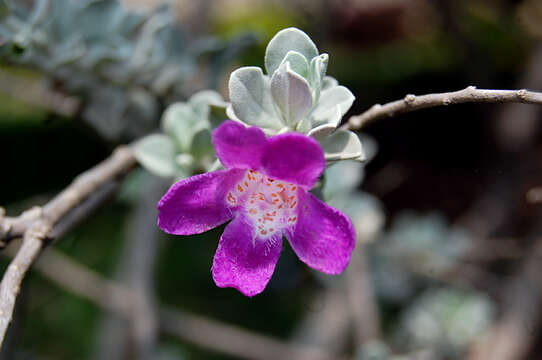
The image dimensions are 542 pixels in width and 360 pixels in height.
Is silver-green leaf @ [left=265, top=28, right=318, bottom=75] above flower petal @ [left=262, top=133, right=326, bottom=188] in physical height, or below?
above

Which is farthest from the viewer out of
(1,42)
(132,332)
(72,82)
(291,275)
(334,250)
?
(132,332)

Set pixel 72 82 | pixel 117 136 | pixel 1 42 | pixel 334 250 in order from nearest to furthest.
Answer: pixel 334 250, pixel 1 42, pixel 72 82, pixel 117 136

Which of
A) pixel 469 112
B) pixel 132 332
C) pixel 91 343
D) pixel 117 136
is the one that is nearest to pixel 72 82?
pixel 117 136

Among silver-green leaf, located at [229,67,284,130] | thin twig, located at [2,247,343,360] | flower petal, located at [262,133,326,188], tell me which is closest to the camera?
flower petal, located at [262,133,326,188]

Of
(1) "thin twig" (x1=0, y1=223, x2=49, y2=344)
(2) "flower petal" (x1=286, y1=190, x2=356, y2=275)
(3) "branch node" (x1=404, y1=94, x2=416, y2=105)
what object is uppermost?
(3) "branch node" (x1=404, y1=94, x2=416, y2=105)

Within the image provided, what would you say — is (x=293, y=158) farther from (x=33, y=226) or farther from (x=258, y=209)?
(x=33, y=226)

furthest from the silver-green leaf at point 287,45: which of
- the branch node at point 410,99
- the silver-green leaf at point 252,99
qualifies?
the branch node at point 410,99

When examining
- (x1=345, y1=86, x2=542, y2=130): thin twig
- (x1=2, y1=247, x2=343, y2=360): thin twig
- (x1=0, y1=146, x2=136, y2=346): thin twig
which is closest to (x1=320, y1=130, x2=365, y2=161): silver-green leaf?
(x1=345, y1=86, x2=542, y2=130): thin twig

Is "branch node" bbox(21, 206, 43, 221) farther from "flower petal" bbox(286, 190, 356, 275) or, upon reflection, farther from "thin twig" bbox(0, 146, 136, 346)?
"flower petal" bbox(286, 190, 356, 275)

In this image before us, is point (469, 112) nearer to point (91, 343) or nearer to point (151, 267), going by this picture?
point (151, 267)
